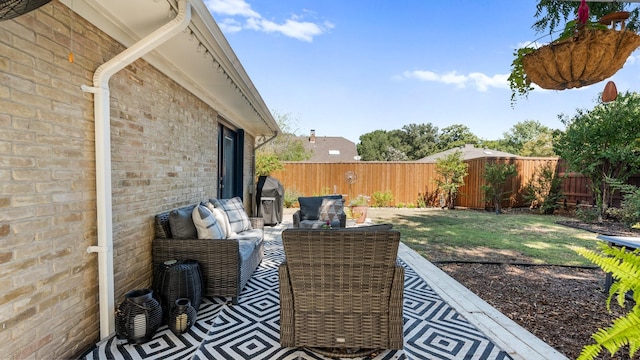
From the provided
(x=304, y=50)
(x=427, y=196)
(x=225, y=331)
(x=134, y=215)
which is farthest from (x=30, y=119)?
(x=427, y=196)

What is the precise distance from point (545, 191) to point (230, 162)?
995 cm

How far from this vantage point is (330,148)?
989 inches

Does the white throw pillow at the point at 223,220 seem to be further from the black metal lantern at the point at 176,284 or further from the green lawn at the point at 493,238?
the green lawn at the point at 493,238

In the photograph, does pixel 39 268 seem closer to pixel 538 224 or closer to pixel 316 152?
pixel 538 224

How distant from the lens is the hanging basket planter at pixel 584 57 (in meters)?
1.86

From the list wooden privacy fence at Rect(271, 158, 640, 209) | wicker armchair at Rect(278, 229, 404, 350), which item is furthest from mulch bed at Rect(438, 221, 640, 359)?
wooden privacy fence at Rect(271, 158, 640, 209)

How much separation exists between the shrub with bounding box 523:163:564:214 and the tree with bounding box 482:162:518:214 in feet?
2.70

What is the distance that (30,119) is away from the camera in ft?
5.30

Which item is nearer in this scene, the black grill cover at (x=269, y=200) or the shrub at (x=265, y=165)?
the black grill cover at (x=269, y=200)

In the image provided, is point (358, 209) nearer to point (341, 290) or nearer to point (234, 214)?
point (234, 214)

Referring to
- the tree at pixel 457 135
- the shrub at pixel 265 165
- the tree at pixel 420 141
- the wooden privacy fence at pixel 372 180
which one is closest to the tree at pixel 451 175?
the wooden privacy fence at pixel 372 180

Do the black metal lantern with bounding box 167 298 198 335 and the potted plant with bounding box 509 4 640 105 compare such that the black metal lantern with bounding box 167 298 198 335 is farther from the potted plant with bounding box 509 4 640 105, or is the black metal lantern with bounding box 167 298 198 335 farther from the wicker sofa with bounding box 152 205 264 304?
the potted plant with bounding box 509 4 640 105

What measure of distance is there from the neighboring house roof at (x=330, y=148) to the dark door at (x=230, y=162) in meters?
17.0

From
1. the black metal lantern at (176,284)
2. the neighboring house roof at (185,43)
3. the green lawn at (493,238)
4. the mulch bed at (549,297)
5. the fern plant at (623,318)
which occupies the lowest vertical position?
the green lawn at (493,238)
